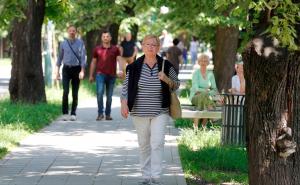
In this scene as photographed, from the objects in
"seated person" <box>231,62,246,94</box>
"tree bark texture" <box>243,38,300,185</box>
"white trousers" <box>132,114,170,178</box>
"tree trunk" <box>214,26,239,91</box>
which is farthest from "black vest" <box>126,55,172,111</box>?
"tree trunk" <box>214,26,239,91</box>

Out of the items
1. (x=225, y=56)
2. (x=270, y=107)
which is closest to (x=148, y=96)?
(x=270, y=107)

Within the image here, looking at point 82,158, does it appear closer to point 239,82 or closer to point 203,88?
point 203,88

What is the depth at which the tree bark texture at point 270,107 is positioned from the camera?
27.2 ft

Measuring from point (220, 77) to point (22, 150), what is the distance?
13759 millimetres

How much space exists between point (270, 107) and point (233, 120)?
18.0 feet

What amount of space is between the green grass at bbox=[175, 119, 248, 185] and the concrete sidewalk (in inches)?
6.9

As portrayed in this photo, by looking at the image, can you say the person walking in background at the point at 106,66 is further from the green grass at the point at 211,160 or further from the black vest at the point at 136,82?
the black vest at the point at 136,82

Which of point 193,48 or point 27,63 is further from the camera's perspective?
point 193,48

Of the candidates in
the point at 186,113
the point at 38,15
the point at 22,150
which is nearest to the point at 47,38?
the point at 38,15

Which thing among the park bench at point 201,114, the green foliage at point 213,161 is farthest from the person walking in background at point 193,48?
the green foliage at point 213,161

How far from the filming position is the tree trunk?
2623 centimetres

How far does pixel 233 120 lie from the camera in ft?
45.6

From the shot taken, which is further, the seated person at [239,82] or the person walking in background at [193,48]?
the person walking in background at [193,48]

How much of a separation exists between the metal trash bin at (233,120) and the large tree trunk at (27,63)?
791cm
